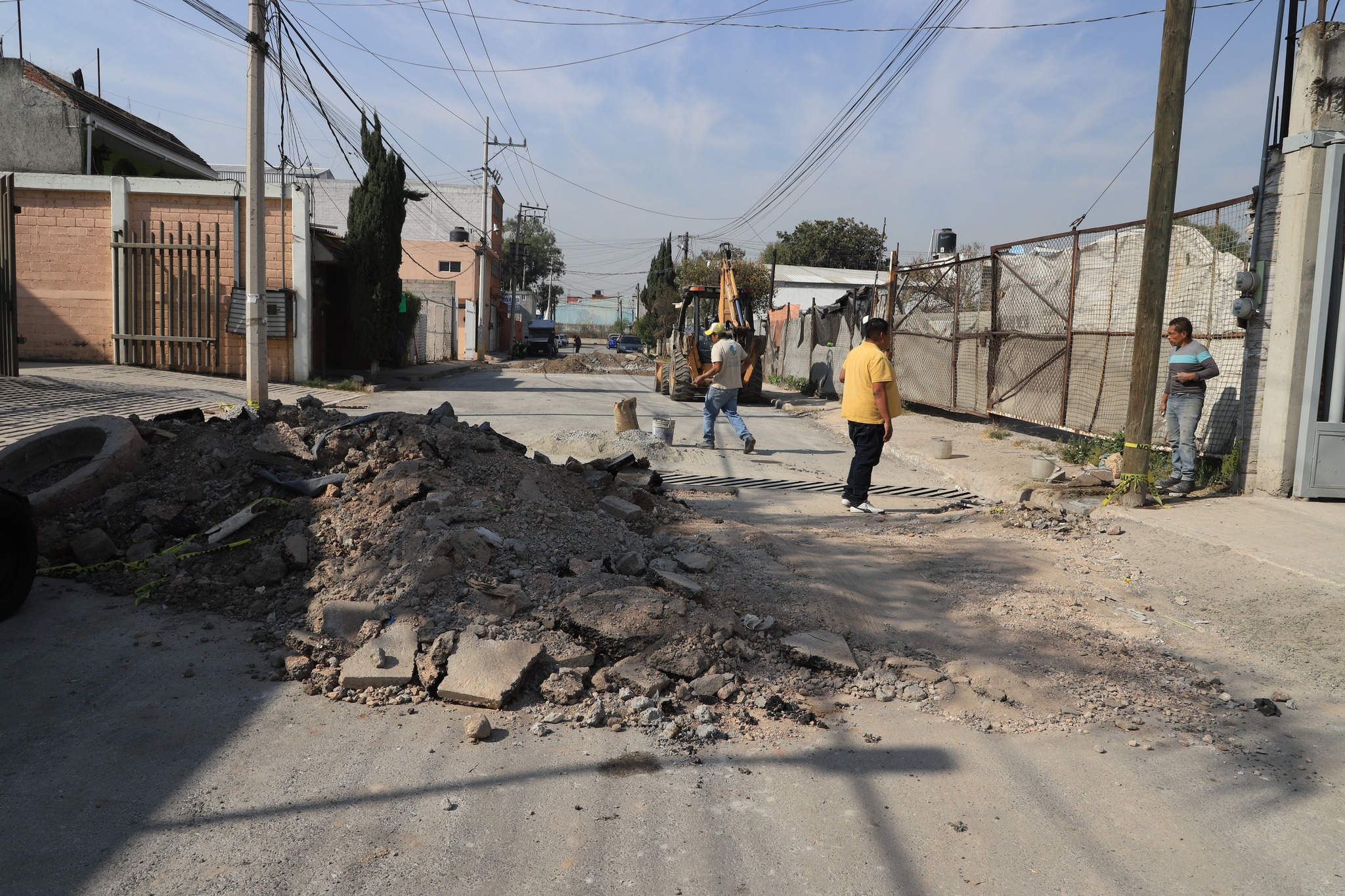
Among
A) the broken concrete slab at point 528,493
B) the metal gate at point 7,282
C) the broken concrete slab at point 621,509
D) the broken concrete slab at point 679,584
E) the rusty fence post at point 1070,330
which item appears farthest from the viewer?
the metal gate at point 7,282

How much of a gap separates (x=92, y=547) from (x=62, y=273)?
16.2 metres

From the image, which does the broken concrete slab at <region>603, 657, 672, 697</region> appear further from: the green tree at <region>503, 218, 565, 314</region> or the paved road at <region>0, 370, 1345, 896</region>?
the green tree at <region>503, 218, 565, 314</region>

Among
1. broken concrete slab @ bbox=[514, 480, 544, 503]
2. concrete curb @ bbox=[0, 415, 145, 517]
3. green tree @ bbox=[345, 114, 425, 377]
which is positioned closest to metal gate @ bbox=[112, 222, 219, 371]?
green tree @ bbox=[345, 114, 425, 377]

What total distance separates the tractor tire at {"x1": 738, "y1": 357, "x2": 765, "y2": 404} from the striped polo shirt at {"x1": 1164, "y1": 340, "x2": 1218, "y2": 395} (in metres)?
12.2

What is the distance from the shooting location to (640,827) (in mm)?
2842

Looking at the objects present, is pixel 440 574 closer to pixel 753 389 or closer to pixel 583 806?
pixel 583 806

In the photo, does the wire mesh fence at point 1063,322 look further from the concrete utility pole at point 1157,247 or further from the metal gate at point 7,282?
the metal gate at point 7,282

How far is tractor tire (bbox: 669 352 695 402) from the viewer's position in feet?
66.8

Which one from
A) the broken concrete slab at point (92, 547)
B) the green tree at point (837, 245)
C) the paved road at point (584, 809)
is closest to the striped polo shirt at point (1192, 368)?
the paved road at point (584, 809)

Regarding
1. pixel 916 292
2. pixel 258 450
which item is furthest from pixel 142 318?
pixel 916 292

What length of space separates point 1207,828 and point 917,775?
96 centimetres

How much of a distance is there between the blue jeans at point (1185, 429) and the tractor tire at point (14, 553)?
8715 mm

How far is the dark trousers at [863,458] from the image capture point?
7.90 metres

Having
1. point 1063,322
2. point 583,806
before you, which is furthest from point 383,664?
point 1063,322
